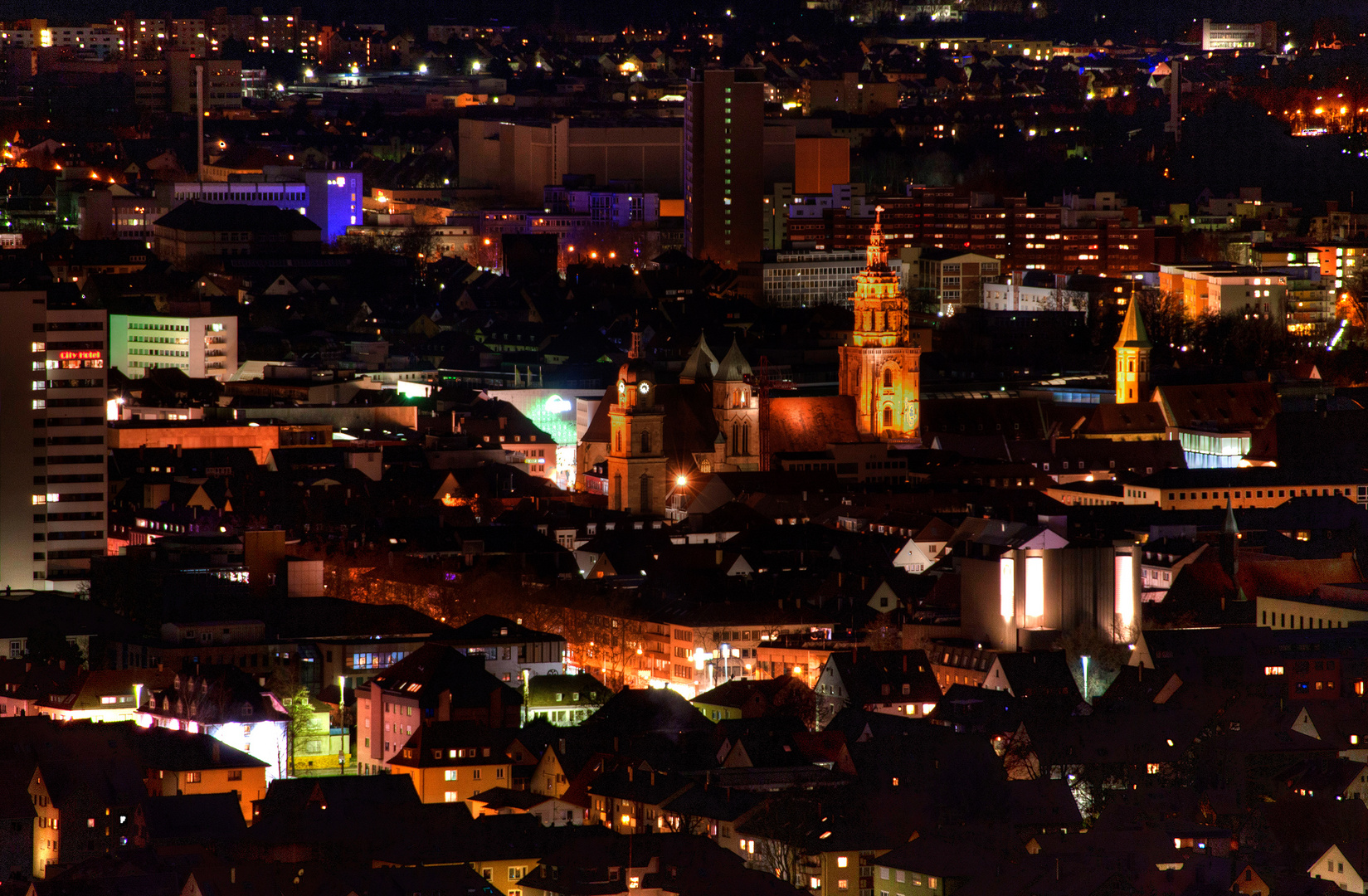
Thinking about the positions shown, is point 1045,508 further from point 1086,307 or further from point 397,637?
point 1086,307

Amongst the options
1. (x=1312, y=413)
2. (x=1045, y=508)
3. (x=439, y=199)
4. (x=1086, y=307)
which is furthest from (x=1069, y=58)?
(x=1045, y=508)

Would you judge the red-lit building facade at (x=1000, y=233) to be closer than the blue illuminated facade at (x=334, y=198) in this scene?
Yes

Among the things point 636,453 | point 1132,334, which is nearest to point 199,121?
point 1132,334

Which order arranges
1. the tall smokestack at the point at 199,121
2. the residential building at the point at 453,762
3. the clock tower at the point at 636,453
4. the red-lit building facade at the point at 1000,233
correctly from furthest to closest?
the tall smokestack at the point at 199,121
the red-lit building facade at the point at 1000,233
the clock tower at the point at 636,453
the residential building at the point at 453,762

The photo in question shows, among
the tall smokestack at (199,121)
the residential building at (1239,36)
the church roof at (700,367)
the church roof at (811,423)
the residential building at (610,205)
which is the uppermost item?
the residential building at (1239,36)

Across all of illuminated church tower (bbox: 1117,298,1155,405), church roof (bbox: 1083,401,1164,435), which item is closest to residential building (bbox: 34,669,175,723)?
church roof (bbox: 1083,401,1164,435)

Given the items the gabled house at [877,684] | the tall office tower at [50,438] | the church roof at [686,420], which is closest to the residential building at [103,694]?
the gabled house at [877,684]

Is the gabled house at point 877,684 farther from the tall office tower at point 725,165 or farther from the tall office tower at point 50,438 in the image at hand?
the tall office tower at point 725,165
